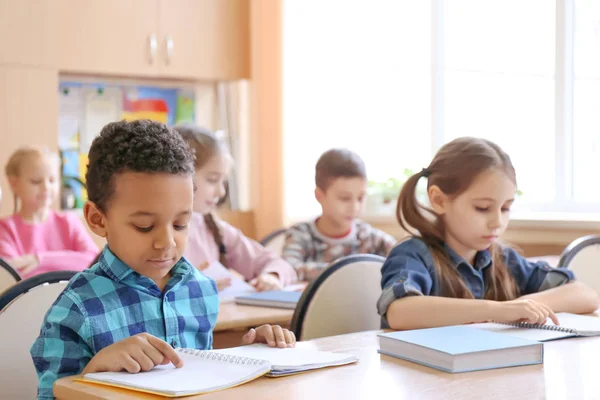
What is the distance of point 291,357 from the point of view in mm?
1329

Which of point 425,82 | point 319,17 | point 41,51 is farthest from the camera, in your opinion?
point 319,17

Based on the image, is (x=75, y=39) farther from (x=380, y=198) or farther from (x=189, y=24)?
(x=380, y=198)

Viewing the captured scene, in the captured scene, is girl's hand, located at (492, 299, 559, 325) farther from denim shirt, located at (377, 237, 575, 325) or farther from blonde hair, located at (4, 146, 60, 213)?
blonde hair, located at (4, 146, 60, 213)

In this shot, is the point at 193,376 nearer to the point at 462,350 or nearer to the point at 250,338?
the point at 250,338

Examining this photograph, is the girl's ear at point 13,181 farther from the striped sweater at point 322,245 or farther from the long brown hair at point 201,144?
the striped sweater at point 322,245

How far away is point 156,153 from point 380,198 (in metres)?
3.16

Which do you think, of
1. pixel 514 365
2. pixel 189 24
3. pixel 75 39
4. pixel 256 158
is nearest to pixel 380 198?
pixel 256 158

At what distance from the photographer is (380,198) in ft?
14.6

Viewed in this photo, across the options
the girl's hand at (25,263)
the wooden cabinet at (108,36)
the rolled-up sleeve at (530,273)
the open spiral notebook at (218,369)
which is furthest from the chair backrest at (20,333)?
the wooden cabinet at (108,36)

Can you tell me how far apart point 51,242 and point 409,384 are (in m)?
2.76

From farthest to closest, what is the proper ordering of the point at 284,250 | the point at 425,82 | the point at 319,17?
the point at 319,17
the point at 425,82
the point at 284,250

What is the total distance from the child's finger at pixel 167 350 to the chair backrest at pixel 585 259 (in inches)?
68.2

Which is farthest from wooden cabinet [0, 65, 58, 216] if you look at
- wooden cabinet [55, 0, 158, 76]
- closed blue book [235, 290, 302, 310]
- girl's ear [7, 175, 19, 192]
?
closed blue book [235, 290, 302, 310]

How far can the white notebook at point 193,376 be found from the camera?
1.12 metres
